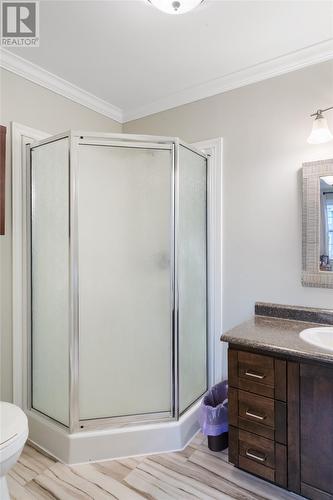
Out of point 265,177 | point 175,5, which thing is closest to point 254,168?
point 265,177

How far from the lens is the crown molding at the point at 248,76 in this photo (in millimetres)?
1806

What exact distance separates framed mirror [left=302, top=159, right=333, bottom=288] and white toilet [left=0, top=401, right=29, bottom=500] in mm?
1749

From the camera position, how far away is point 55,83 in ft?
7.00

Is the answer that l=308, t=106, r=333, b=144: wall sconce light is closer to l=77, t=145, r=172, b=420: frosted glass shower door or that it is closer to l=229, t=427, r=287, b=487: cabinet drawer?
l=77, t=145, r=172, b=420: frosted glass shower door

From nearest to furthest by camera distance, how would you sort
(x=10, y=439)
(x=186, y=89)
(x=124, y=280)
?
1. (x=10, y=439)
2. (x=124, y=280)
3. (x=186, y=89)

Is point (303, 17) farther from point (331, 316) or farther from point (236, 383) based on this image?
point (236, 383)

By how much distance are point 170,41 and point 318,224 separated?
1.42 meters

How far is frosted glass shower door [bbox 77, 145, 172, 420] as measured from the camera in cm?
181

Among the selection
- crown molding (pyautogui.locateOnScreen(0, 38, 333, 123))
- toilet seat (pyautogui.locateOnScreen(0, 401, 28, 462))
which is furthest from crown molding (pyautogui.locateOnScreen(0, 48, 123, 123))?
toilet seat (pyautogui.locateOnScreen(0, 401, 28, 462))

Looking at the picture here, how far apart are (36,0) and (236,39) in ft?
3.58

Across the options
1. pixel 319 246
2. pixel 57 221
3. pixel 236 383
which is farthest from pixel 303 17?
pixel 236 383

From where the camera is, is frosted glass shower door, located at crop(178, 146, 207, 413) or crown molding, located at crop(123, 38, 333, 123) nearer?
crown molding, located at crop(123, 38, 333, 123)

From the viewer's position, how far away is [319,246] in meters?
1.82

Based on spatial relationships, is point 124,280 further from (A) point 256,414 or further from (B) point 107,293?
(A) point 256,414
